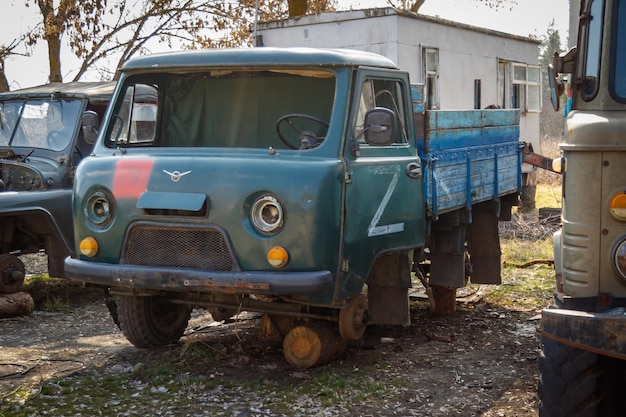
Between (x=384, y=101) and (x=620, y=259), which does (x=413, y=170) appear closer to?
(x=384, y=101)

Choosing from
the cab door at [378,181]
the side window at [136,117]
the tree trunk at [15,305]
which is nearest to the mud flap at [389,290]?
the cab door at [378,181]

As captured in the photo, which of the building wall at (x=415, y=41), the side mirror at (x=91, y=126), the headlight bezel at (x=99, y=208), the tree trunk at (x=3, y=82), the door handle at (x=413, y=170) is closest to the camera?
the headlight bezel at (x=99, y=208)

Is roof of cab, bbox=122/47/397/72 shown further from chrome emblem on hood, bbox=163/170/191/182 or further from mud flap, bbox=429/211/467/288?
mud flap, bbox=429/211/467/288

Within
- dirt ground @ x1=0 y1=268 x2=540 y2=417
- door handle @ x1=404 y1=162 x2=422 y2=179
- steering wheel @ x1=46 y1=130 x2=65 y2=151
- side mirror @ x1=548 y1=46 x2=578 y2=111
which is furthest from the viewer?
steering wheel @ x1=46 y1=130 x2=65 y2=151

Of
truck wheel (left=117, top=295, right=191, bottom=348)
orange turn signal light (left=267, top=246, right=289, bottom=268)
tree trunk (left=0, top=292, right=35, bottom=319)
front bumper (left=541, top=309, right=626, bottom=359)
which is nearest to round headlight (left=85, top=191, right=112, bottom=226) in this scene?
truck wheel (left=117, top=295, right=191, bottom=348)

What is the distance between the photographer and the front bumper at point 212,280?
588cm

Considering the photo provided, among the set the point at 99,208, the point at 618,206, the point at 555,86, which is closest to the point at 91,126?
the point at 99,208

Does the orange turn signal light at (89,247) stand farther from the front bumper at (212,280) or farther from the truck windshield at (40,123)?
the truck windshield at (40,123)

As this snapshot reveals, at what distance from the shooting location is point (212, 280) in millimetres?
5992

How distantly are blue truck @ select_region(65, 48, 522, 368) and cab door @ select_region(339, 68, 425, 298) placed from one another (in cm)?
1

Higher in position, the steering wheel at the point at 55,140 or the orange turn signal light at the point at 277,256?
the steering wheel at the point at 55,140

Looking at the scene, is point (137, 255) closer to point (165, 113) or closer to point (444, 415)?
point (165, 113)

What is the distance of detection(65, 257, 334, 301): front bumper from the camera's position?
231 inches

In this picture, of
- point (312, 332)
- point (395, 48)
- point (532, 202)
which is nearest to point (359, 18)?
point (395, 48)
